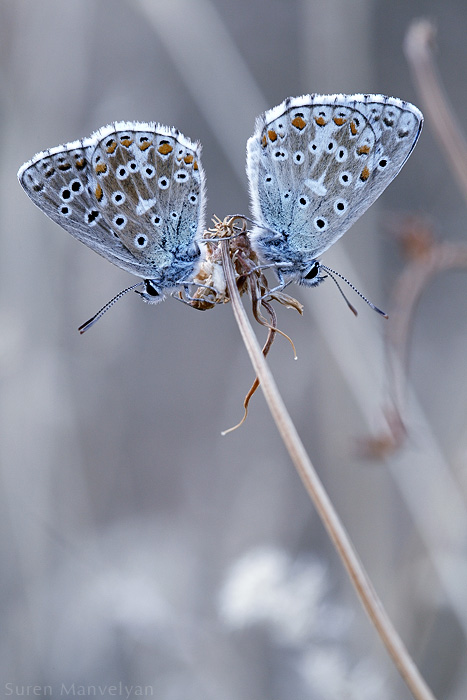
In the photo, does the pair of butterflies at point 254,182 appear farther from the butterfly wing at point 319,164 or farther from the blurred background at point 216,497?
the blurred background at point 216,497

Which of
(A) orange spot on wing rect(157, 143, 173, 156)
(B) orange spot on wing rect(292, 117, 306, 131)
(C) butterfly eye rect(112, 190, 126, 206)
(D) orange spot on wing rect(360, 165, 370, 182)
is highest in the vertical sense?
(A) orange spot on wing rect(157, 143, 173, 156)

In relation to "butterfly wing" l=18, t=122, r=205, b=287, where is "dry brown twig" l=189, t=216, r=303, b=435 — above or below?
below

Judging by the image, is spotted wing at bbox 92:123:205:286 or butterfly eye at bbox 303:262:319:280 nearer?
spotted wing at bbox 92:123:205:286

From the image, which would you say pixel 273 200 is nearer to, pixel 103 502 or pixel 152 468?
pixel 103 502

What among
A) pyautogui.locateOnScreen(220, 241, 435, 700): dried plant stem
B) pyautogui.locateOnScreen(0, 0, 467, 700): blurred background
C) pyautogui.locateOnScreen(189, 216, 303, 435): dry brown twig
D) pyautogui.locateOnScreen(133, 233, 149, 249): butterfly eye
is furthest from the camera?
pyautogui.locateOnScreen(0, 0, 467, 700): blurred background

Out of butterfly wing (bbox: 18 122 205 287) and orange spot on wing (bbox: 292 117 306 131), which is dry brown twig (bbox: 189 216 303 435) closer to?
butterfly wing (bbox: 18 122 205 287)

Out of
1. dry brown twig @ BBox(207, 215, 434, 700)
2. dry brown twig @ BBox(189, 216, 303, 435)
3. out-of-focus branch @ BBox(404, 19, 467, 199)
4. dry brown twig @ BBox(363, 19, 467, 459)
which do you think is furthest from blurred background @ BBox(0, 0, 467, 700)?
dry brown twig @ BBox(207, 215, 434, 700)
